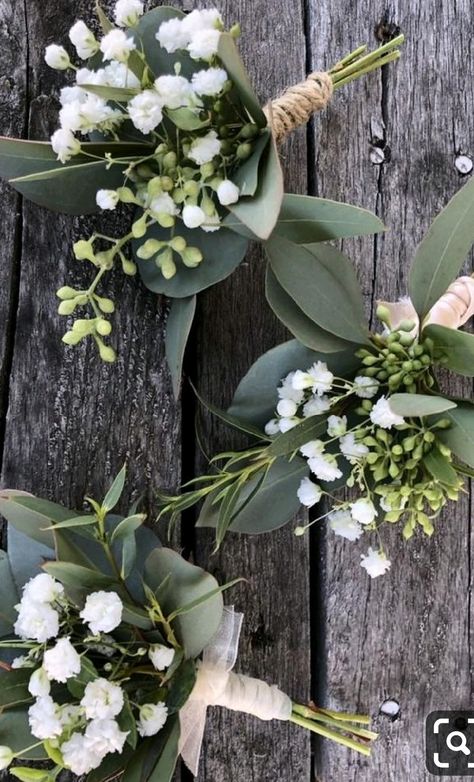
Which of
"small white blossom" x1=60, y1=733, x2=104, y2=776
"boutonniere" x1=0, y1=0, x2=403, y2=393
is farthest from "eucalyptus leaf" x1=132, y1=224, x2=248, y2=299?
"small white blossom" x1=60, y1=733, x2=104, y2=776

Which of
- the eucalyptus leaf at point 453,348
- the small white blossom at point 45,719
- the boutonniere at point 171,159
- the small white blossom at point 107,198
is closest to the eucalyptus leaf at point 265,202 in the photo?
the boutonniere at point 171,159

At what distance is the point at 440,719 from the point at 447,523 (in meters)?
0.24

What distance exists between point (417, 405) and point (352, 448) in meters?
0.10

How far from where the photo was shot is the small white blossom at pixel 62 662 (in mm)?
Answer: 622

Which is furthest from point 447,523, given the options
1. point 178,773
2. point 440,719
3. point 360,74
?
point 360,74

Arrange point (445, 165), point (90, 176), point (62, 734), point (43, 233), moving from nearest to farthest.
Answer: point (62, 734)
point (90, 176)
point (43, 233)
point (445, 165)

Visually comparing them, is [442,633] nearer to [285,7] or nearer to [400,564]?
[400,564]

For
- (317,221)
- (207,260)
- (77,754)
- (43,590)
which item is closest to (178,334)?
(207,260)

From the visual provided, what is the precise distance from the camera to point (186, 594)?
A: 721 mm

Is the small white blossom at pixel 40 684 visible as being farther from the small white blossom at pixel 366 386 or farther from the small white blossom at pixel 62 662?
the small white blossom at pixel 366 386

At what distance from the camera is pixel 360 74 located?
940 millimetres

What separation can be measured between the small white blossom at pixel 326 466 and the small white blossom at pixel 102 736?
11.4 inches

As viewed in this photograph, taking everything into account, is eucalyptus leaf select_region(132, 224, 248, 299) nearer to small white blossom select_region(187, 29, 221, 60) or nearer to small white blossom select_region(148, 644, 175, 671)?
small white blossom select_region(187, 29, 221, 60)

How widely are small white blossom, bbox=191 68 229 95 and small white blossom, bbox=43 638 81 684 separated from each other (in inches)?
18.9
